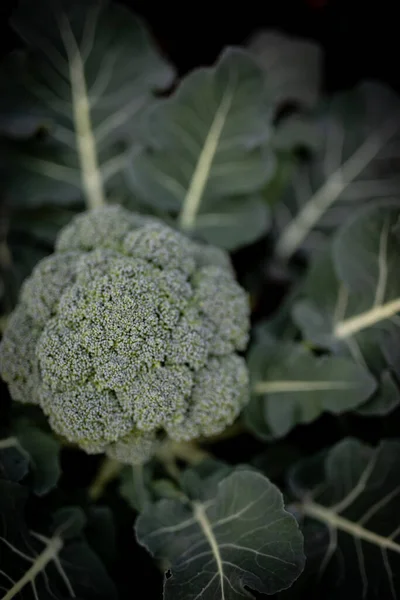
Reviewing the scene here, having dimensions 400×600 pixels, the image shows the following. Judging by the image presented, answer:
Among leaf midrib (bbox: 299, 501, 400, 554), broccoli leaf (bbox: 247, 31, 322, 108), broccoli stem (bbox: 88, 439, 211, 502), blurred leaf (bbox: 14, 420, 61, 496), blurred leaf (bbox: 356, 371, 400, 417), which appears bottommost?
broccoli stem (bbox: 88, 439, 211, 502)

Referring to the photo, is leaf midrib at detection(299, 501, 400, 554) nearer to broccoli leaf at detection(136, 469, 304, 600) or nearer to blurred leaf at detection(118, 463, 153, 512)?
broccoli leaf at detection(136, 469, 304, 600)

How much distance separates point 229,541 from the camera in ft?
2.99

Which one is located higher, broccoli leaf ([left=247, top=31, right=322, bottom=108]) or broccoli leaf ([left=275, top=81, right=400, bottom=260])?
broccoli leaf ([left=247, top=31, right=322, bottom=108])

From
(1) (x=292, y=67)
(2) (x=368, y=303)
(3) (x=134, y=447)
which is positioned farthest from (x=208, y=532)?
(1) (x=292, y=67)

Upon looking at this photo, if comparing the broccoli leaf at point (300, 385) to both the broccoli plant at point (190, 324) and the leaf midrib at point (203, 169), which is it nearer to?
the broccoli plant at point (190, 324)

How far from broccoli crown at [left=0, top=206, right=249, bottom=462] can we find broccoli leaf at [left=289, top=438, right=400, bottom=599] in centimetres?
27

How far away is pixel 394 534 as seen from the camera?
39.0 inches

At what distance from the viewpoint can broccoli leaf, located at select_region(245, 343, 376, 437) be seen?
3.44 ft

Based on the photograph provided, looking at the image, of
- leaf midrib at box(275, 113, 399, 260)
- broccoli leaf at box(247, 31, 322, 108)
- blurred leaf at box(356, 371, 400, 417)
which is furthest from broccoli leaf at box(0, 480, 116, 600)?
broccoli leaf at box(247, 31, 322, 108)

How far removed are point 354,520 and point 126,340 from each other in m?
0.61

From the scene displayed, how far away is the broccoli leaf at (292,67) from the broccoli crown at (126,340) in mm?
721

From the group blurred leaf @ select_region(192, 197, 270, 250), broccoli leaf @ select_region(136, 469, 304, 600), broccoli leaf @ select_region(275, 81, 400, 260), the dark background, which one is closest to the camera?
broccoli leaf @ select_region(136, 469, 304, 600)

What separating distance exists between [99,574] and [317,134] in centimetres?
123

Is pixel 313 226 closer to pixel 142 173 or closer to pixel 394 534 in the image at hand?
pixel 142 173
